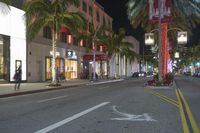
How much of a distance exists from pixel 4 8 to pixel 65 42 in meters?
24.1

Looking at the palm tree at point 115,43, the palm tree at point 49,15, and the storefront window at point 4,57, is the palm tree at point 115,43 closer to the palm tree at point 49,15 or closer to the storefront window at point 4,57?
the storefront window at point 4,57

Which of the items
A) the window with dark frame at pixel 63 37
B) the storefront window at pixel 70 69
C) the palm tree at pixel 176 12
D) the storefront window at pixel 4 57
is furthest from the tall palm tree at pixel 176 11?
the storefront window at pixel 70 69

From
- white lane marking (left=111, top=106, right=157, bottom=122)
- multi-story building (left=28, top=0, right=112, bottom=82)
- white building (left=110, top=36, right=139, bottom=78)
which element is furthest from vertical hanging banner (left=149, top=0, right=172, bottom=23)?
white building (left=110, top=36, right=139, bottom=78)

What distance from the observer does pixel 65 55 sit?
199 feet

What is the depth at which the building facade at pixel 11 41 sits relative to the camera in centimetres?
4034

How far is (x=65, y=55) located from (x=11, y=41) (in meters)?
19.3

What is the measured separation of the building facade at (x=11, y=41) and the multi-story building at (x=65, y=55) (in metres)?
2.91

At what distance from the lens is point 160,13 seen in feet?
121

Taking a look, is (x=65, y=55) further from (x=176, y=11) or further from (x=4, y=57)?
(x=4, y=57)

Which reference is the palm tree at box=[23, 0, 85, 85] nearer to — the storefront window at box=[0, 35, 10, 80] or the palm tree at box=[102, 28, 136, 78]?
the storefront window at box=[0, 35, 10, 80]

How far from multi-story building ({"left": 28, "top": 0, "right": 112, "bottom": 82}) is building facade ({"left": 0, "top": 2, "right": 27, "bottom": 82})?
9.54 ft

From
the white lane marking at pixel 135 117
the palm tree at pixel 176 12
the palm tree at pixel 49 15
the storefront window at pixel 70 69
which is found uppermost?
the palm tree at pixel 176 12

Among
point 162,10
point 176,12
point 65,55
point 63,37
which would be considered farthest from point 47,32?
point 162,10

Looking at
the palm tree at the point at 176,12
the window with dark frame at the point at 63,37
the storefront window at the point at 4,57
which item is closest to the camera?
the storefront window at the point at 4,57
